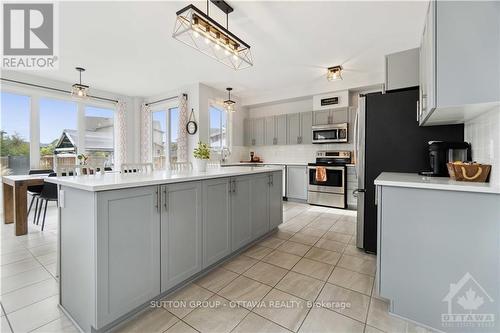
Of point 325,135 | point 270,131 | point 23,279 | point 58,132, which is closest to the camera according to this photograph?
point 23,279

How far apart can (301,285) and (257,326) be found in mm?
627

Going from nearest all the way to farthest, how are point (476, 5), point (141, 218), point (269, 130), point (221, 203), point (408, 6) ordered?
point (476, 5) → point (141, 218) → point (221, 203) → point (408, 6) → point (269, 130)

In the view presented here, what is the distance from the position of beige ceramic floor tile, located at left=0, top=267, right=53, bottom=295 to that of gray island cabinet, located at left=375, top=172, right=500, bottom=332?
9.65 ft

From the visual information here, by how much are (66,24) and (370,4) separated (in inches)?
142

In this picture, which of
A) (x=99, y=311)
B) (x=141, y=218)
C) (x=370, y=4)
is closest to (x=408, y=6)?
(x=370, y=4)

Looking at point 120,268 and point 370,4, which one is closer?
point 120,268

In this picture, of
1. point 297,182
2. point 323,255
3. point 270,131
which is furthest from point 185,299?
point 270,131

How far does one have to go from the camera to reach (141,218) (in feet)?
4.89

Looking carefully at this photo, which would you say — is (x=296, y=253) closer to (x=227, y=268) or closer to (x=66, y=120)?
(x=227, y=268)

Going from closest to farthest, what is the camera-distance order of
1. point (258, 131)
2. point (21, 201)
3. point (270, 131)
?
point (21, 201) → point (270, 131) → point (258, 131)

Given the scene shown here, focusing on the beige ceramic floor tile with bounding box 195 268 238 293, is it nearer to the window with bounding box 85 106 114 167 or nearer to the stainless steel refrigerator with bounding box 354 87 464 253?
the stainless steel refrigerator with bounding box 354 87 464 253

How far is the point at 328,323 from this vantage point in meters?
1.47

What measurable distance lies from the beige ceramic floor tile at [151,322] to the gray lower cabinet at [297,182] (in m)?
4.19

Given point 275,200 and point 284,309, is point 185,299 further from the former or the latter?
point 275,200
